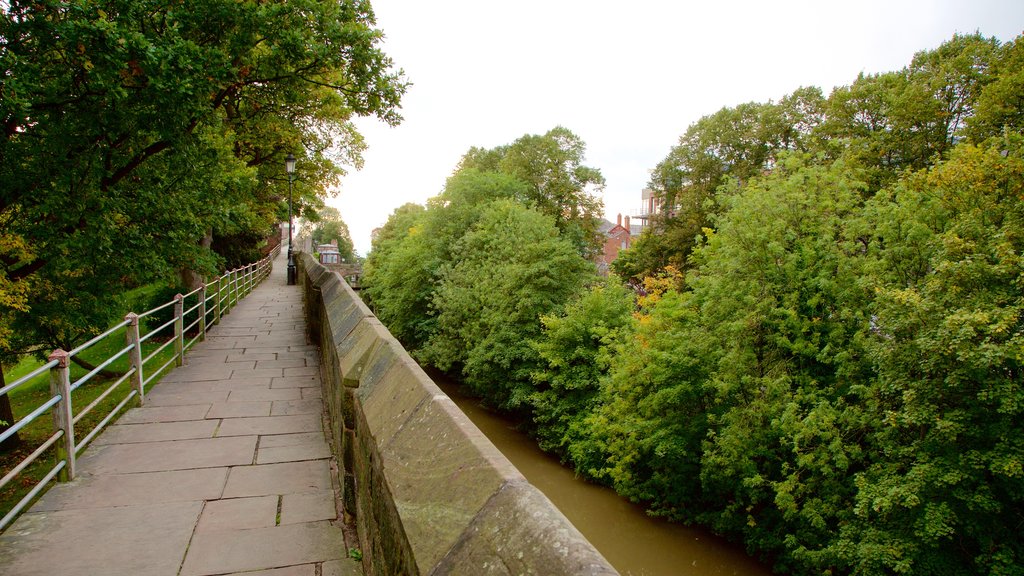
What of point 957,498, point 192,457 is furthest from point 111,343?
point 957,498

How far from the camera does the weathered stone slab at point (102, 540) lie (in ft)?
9.77

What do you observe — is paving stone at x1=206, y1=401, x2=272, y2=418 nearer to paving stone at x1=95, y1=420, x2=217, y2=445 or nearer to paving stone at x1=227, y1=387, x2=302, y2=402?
paving stone at x1=227, y1=387, x2=302, y2=402

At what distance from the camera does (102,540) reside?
326 cm

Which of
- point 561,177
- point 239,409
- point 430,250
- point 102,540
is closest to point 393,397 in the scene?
point 102,540

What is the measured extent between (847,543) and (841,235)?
20.2 ft

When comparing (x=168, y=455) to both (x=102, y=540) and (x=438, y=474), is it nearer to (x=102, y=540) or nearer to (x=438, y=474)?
(x=102, y=540)

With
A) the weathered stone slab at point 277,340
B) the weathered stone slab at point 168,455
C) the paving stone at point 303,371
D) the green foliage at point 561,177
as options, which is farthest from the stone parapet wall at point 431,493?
the green foliage at point 561,177

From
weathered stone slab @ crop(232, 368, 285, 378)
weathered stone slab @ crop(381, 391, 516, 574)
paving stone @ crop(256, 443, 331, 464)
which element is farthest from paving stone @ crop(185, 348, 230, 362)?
weathered stone slab @ crop(381, 391, 516, 574)

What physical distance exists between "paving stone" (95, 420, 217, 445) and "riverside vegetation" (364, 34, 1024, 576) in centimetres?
921

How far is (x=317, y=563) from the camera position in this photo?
10.3ft

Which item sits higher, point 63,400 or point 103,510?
point 63,400

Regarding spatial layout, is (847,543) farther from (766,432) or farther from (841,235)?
(841,235)

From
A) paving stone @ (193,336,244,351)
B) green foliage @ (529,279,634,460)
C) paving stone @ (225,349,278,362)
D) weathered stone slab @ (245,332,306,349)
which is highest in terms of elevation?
paving stone @ (193,336,244,351)

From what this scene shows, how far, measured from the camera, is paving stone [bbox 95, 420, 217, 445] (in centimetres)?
500
